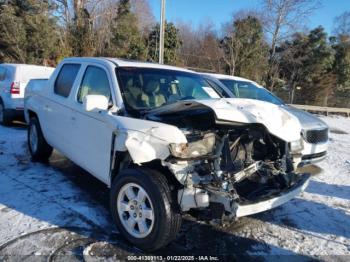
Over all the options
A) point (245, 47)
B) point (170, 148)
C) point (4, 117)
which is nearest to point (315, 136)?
point (170, 148)

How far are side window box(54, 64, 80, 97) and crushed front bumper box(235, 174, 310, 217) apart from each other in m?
3.04

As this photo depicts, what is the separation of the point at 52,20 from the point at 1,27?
3223mm

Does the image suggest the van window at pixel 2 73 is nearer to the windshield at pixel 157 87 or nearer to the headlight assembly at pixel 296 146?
the windshield at pixel 157 87

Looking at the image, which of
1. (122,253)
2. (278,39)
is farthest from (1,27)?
(122,253)

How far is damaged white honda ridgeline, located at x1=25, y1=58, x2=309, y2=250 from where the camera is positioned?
10.9 ft

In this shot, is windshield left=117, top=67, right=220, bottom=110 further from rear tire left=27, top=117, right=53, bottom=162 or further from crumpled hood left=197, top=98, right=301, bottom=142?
rear tire left=27, top=117, right=53, bottom=162

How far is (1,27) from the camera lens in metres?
23.3

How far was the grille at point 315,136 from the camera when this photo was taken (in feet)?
20.5

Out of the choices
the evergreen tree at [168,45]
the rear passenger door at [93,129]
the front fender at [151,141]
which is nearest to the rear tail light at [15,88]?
the rear passenger door at [93,129]

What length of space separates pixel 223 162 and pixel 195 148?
34 cm

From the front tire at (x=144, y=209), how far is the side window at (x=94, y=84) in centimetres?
123

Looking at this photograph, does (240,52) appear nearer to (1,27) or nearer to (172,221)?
(1,27)

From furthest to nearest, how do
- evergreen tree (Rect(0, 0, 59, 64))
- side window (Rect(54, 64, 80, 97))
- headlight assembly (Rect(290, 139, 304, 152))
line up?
evergreen tree (Rect(0, 0, 59, 64)) → side window (Rect(54, 64, 80, 97)) → headlight assembly (Rect(290, 139, 304, 152))

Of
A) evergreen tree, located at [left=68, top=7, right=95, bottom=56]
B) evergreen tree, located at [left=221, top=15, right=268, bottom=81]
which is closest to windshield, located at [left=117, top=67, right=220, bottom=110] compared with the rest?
evergreen tree, located at [left=221, top=15, right=268, bottom=81]
